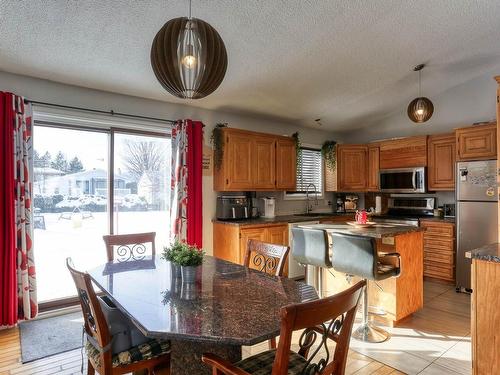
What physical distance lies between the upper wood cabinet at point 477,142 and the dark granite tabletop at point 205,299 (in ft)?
12.2

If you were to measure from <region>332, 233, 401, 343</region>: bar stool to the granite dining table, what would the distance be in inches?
41.5

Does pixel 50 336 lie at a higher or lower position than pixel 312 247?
lower

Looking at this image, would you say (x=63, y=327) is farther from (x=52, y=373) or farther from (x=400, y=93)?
(x=400, y=93)

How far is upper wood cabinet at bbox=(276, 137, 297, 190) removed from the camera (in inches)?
190

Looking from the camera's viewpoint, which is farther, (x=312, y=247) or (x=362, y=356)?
(x=312, y=247)

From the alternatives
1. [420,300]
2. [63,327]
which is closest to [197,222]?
[63,327]

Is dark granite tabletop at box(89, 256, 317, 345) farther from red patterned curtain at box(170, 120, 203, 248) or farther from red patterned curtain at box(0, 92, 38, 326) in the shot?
red patterned curtain at box(170, 120, 203, 248)

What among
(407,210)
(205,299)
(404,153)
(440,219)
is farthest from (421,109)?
(205,299)

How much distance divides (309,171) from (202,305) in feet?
15.2

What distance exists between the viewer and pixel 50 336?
2.86 m

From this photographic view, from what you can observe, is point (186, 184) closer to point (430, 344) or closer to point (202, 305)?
point (202, 305)

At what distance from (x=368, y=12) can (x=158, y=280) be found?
2870 millimetres

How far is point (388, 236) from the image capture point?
9.33ft

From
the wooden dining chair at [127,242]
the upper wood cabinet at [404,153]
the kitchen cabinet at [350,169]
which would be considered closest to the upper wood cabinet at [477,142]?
the upper wood cabinet at [404,153]
